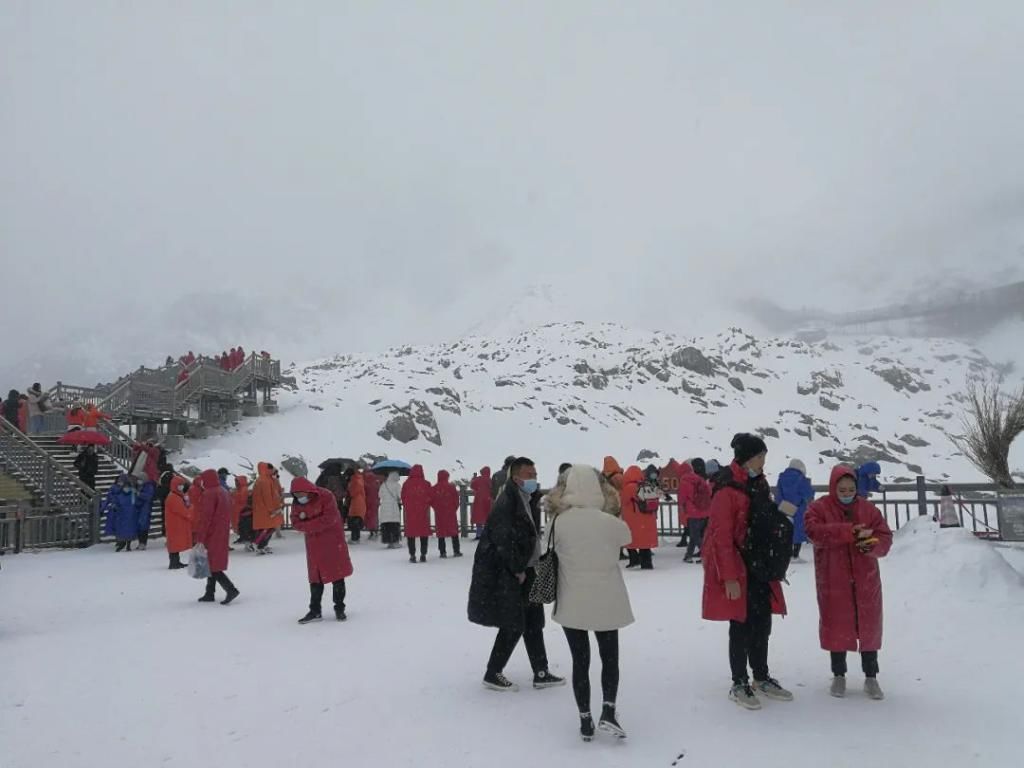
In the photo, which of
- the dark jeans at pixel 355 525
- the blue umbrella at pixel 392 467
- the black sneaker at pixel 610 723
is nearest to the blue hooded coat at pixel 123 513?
the dark jeans at pixel 355 525

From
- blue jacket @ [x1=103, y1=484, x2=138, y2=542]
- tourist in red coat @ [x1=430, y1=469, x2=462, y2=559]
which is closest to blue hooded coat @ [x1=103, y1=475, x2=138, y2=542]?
blue jacket @ [x1=103, y1=484, x2=138, y2=542]

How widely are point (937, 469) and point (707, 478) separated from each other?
48.0 m

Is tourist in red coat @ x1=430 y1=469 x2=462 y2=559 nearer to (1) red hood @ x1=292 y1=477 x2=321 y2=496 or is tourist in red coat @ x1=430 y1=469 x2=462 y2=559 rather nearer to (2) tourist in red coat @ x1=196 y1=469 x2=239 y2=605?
(2) tourist in red coat @ x1=196 y1=469 x2=239 y2=605

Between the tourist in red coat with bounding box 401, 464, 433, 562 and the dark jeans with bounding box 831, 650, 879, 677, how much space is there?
29.1ft

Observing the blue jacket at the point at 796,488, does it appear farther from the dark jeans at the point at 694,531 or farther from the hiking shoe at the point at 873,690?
the hiking shoe at the point at 873,690

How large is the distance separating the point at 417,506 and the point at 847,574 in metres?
9.27

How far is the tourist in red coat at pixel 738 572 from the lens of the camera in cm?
482

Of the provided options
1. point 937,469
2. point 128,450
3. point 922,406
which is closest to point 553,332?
point 922,406

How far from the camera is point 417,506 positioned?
1326 cm

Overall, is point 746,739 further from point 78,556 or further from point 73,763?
point 78,556

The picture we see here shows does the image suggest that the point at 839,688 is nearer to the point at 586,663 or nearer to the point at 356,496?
the point at 586,663

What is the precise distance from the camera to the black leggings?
14.7 ft

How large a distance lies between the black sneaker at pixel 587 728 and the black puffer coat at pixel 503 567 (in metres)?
0.98

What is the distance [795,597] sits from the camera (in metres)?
9.00
